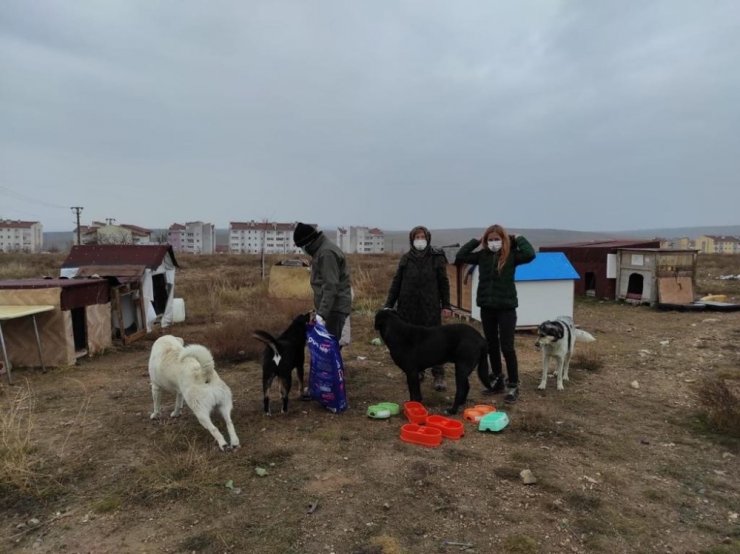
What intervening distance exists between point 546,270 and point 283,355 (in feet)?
21.1

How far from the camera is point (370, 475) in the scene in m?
3.73

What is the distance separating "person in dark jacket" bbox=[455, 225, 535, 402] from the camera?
5.39 metres

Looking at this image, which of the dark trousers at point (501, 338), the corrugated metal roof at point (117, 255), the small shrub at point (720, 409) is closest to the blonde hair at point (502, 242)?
the dark trousers at point (501, 338)

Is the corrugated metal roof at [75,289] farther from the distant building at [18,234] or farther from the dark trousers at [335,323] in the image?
the distant building at [18,234]

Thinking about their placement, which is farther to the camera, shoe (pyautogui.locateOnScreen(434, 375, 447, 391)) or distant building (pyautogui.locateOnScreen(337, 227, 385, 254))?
distant building (pyautogui.locateOnScreen(337, 227, 385, 254))

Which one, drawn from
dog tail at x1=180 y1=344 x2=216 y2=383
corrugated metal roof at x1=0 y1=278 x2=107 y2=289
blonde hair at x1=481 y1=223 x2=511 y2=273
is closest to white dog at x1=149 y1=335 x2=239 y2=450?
dog tail at x1=180 y1=344 x2=216 y2=383

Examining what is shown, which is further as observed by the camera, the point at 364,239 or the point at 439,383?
the point at 364,239

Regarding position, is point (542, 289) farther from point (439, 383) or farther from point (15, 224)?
point (15, 224)

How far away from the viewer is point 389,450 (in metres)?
4.17

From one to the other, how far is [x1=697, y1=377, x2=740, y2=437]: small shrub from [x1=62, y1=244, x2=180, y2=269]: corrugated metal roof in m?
9.08

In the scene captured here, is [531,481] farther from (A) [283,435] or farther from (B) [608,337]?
(B) [608,337]

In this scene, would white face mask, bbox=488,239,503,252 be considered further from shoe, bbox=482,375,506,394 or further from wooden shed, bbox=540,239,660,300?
wooden shed, bbox=540,239,660,300

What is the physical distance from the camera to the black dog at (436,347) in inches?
199

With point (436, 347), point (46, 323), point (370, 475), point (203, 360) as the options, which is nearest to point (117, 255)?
point (46, 323)
